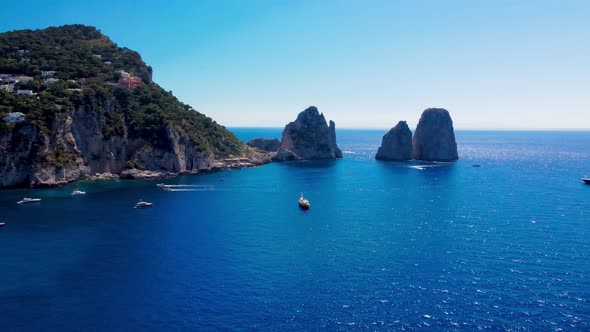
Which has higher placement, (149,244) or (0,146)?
(0,146)

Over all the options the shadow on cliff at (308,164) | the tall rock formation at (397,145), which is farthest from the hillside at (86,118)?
the tall rock formation at (397,145)

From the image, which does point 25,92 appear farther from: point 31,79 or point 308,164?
point 308,164

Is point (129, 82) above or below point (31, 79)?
above

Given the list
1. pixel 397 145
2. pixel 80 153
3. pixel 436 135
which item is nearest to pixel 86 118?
pixel 80 153

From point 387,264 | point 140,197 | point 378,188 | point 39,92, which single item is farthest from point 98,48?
→ point 387,264

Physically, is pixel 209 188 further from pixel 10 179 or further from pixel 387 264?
pixel 387 264

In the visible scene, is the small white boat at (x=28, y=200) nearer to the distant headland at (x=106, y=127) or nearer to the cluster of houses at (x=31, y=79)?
the distant headland at (x=106, y=127)
